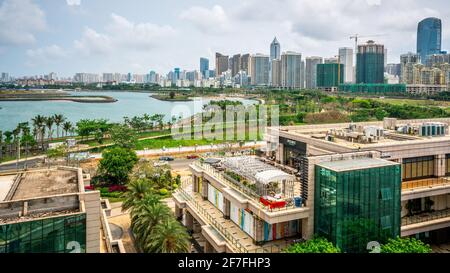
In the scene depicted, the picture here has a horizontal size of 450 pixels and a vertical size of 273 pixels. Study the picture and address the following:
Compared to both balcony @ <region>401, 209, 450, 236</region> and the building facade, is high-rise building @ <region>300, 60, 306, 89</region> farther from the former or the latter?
balcony @ <region>401, 209, 450, 236</region>

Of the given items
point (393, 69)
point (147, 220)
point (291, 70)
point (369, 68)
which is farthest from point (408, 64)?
point (147, 220)

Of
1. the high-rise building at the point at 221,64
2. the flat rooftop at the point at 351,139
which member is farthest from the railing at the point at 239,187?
the high-rise building at the point at 221,64

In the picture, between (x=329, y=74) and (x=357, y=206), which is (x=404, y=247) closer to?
(x=357, y=206)

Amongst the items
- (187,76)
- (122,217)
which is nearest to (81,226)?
(122,217)

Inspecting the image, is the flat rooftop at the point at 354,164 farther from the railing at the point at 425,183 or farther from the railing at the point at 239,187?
the railing at the point at 425,183

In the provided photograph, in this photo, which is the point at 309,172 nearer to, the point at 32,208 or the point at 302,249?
the point at 302,249
